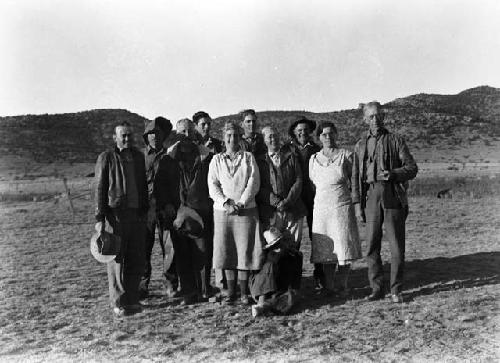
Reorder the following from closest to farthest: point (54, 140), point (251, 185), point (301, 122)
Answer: point (251, 185)
point (301, 122)
point (54, 140)

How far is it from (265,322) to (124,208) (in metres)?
1.82

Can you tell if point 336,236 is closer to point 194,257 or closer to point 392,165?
point 392,165

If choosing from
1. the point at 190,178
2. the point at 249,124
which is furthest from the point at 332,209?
the point at 190,178

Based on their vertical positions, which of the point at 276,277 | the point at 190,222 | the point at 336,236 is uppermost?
the point at 190,222

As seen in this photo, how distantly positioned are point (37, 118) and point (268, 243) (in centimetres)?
6871

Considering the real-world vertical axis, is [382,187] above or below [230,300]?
above

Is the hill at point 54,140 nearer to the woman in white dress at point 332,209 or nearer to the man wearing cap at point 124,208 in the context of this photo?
the man wearing cap at point 124,208

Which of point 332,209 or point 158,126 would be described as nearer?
point 332,209

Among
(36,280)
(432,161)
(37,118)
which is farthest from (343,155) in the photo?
(37,118)

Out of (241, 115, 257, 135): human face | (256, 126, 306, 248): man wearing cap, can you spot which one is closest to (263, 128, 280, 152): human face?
(256, 126, 306, 248): man wearing cap

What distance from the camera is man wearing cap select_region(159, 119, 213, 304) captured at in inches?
218

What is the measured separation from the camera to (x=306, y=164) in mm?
5887

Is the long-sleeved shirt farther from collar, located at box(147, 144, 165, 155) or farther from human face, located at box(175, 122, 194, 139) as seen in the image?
collar, located at box(147, 144, 165, 155)

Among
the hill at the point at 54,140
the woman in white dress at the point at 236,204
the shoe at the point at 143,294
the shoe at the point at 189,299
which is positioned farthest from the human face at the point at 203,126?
the hill at the point at 54,140
